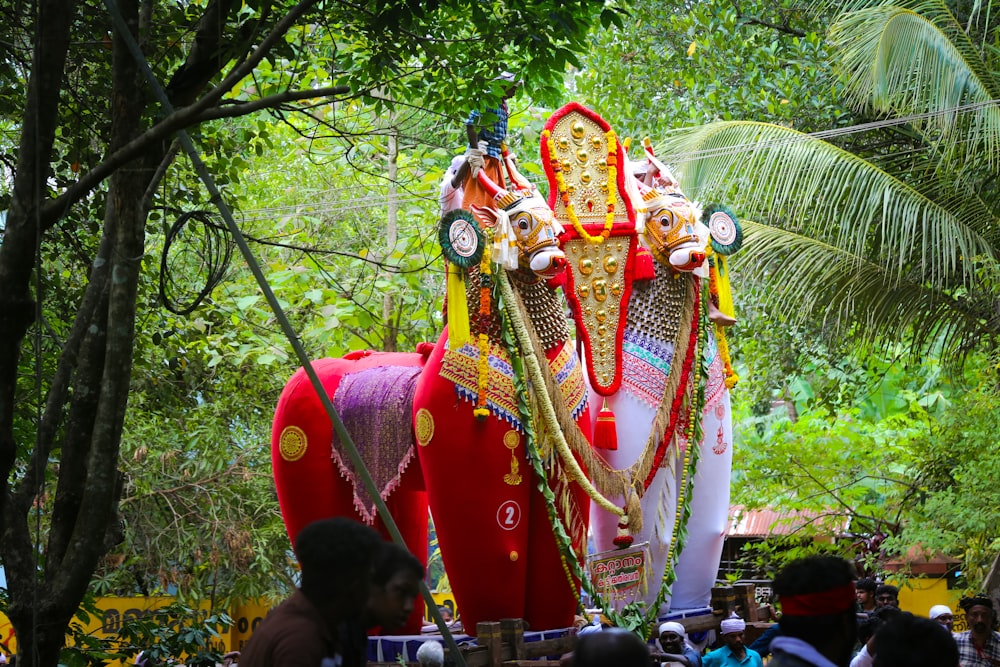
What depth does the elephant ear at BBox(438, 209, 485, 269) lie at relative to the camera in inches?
324

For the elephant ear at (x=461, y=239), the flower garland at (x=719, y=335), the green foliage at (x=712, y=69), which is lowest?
the flower garland at (x=719, y=335)

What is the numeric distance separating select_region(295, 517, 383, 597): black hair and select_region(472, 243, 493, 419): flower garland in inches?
195

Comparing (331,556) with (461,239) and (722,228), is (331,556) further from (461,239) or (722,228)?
(722,228)

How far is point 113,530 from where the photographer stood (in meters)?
5.87

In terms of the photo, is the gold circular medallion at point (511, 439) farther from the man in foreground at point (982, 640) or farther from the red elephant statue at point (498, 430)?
the man in foreground at point (982, 640)

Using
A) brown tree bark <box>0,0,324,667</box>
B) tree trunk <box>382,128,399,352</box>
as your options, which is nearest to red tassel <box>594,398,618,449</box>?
brown tree bark <box>0,0,324,667</box>

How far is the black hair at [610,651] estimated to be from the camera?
2973 millimetres

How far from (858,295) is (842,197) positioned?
0.92 metres

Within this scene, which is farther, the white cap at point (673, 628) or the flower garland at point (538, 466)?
the flower garland at point (538, 466)

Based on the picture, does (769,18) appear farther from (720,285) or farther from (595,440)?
(595,440)

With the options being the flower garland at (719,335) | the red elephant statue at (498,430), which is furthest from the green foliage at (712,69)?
the red elephant statue at (498,430)

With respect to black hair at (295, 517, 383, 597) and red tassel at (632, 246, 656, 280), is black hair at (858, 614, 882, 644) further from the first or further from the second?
black hair at (295, 517, 383, 597)

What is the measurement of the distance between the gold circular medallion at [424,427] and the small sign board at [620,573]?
4.54 ft

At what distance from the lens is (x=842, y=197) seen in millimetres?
11625
